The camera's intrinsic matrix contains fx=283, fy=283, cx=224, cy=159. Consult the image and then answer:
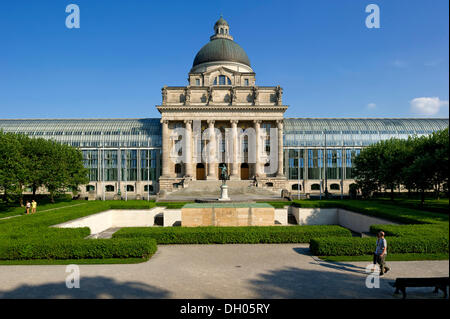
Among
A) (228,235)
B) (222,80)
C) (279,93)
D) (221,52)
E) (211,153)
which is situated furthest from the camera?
(221,52)

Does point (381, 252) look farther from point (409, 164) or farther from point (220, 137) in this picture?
point (220, 137)

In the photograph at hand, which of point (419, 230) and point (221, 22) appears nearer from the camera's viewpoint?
point (419, 230)

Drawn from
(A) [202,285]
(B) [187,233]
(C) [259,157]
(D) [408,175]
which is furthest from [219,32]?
(A) [202,285]

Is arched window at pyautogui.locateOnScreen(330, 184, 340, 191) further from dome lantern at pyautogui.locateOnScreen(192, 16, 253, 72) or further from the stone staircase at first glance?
dome lantern at pyautogui.locateOnScreen(192, 16, 253, 72)

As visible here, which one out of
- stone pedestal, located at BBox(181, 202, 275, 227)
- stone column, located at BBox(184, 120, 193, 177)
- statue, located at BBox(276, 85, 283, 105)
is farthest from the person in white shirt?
statue, located at BBox(276, 85, 283, 105)

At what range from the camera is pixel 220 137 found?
70.0 m

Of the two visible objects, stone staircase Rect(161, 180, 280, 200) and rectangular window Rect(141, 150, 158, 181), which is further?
rectangular window Rect(141, 150, 158, 181)

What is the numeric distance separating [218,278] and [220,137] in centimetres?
5760

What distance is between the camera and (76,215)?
91.6ft

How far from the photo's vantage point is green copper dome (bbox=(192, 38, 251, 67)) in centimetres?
7706

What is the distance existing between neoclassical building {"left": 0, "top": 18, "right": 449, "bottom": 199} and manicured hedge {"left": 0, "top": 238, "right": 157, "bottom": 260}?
44397 millimetres

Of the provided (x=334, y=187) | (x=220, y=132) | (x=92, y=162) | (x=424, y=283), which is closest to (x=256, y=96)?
(x=220, y=132)
